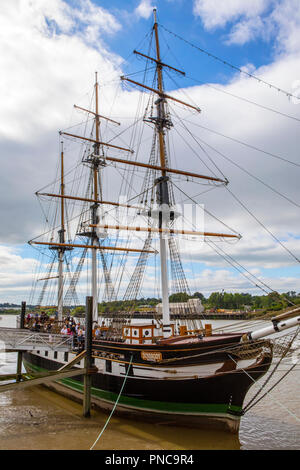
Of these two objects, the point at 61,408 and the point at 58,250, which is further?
the point at 58,250

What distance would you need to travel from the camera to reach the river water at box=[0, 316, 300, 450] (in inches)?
404

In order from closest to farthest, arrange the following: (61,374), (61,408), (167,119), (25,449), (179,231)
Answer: (25,449) < (61,374) < (61,408) < (179,231) < (167,119)

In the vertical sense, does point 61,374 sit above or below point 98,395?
above

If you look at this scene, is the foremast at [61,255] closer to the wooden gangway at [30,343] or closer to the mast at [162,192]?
the wooden gangway at [30,343]

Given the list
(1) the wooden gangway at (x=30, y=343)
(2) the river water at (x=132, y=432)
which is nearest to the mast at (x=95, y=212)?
(1) the wooden gangway at (x=30, y=343)

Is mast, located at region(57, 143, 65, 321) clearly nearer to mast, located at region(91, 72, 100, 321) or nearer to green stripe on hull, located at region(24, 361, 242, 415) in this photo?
mast, located at region(91, 72, 100, 321)

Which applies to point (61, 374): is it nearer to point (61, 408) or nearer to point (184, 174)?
point (61, 408)

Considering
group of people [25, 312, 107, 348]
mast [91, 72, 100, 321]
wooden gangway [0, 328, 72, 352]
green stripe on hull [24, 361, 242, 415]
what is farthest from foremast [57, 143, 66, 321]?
green stripe on hull [24, 361, 242, 415]

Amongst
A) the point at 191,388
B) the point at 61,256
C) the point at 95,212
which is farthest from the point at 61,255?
the point at 191,388

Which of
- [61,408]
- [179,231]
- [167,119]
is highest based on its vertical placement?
[167,119]

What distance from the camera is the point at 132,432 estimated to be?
1128cm

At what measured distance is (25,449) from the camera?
10.0m
